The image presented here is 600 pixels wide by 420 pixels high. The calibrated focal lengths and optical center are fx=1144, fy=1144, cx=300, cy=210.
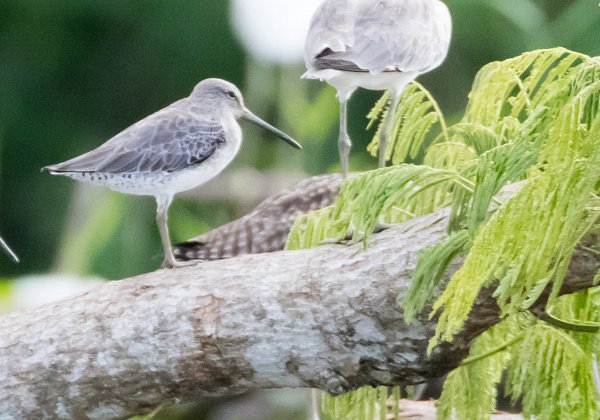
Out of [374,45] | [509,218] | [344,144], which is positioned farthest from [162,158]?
[509,218]

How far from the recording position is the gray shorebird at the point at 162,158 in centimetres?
262

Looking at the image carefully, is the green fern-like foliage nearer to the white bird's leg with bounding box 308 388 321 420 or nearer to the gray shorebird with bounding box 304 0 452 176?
the gray shorebird with bounding box 304 0 452 176

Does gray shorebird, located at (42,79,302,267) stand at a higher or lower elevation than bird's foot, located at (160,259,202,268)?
higher

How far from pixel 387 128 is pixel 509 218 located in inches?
47.4

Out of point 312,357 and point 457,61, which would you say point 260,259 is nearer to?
point 312,357

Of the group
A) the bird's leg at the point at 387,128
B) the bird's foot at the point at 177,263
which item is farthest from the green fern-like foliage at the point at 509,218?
the bird's foot at the point at 177,263

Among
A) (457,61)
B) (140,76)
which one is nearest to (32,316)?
(457,61)

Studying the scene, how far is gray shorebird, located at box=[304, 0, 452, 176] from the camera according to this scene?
2.45 m

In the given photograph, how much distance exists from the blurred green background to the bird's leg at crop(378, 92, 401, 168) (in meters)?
2.59

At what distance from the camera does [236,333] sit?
2.23m

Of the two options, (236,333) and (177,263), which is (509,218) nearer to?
(236,333)

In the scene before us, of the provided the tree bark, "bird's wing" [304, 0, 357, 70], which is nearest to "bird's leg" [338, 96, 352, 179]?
"bird's wing" [304, 0, 357, 70]

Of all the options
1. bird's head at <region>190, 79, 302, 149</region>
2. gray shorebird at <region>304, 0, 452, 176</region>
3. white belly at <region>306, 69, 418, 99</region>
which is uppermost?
gray shorebird at <region>304, 0, 452, 176</region>

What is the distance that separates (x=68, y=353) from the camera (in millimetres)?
2357
